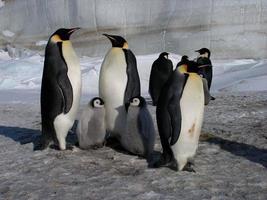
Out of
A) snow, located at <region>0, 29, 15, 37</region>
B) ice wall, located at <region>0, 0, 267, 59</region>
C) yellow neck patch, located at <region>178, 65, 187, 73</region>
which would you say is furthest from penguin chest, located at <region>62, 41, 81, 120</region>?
snow, located at <region>0, 29, 15, 37</region>

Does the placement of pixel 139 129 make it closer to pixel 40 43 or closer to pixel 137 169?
pixel 137 169

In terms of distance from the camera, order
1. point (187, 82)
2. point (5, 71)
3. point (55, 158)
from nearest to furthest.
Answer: point (187, 82) → point (55, 158) → point (5, 71)

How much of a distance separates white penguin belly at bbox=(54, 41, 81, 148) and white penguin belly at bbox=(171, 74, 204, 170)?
48.4 inches

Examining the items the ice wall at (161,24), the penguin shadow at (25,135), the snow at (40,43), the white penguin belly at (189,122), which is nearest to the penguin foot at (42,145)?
the penguin shadow at (25,135)

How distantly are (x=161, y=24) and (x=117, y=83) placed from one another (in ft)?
46.4

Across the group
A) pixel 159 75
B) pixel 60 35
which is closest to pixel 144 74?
pixel 159 75

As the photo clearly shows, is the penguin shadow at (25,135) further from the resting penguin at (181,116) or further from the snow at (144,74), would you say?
the snow at (144,74)

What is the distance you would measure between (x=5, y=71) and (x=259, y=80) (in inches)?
329

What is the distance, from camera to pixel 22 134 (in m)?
5.88

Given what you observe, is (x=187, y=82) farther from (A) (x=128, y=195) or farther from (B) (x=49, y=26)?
(B) (x=49, y=26)

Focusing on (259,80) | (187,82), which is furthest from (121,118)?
(259,80)

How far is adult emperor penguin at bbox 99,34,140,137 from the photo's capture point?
17.0 ft

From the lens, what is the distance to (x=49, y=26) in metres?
21.7

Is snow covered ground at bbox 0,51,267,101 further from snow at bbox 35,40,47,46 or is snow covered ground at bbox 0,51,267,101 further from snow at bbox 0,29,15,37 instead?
snow at bbox 0,29,15,37
